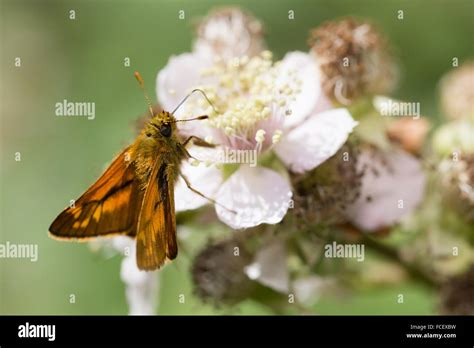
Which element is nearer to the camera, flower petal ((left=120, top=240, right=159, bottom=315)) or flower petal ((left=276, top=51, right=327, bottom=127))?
flower petal ((left=276, top=51, right=327, bottom=127))

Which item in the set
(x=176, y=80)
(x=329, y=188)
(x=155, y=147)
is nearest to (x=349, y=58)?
(x=329, y=188)

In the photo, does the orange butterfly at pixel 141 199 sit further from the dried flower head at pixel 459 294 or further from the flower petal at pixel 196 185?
the dried flower head at pixel 459 294

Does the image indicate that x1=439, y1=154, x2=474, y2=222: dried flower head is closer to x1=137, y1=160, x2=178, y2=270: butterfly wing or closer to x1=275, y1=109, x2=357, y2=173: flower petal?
x1=275, y1=109, x2=357, y2=173: flower petal

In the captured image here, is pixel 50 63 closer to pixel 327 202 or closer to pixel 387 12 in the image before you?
pixel 387 12

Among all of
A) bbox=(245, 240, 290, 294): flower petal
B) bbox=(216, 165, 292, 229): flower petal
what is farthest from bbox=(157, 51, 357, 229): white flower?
bbox=(245, 240, 290, 294): flower petal

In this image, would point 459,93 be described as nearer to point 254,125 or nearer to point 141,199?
point 254,125
